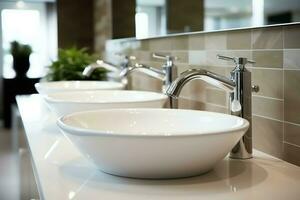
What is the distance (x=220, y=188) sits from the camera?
682 millimetres

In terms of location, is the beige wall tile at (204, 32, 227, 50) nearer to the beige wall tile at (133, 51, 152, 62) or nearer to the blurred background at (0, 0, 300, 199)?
the blurred background at (0, 0, 300, 199)

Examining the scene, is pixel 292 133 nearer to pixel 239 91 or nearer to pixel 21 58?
pixel 239 91

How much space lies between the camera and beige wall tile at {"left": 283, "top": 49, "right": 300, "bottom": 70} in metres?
0.83

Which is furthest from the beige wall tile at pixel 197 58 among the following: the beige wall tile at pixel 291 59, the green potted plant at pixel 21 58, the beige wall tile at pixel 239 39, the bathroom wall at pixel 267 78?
the green potted plant at pixel 21 58

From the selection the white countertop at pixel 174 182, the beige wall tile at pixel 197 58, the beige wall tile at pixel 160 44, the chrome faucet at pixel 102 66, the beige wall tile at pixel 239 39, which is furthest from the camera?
the chrome faucet at pixel 102 66

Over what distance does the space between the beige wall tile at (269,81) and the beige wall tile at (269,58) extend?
0.5 inches

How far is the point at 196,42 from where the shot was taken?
132 cm

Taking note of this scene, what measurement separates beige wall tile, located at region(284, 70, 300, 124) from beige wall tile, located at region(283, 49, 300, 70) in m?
0.01

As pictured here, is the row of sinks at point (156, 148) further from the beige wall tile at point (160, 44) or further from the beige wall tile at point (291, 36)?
the beige wall tile at point (160, 44)

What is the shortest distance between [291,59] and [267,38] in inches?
4.0

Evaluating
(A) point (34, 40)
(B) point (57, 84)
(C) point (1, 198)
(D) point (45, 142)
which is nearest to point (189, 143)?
(D) point (45, 142)

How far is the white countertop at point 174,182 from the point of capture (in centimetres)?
65

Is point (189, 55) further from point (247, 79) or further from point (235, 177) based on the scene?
point (235, 177)

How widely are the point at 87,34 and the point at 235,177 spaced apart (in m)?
2.97
